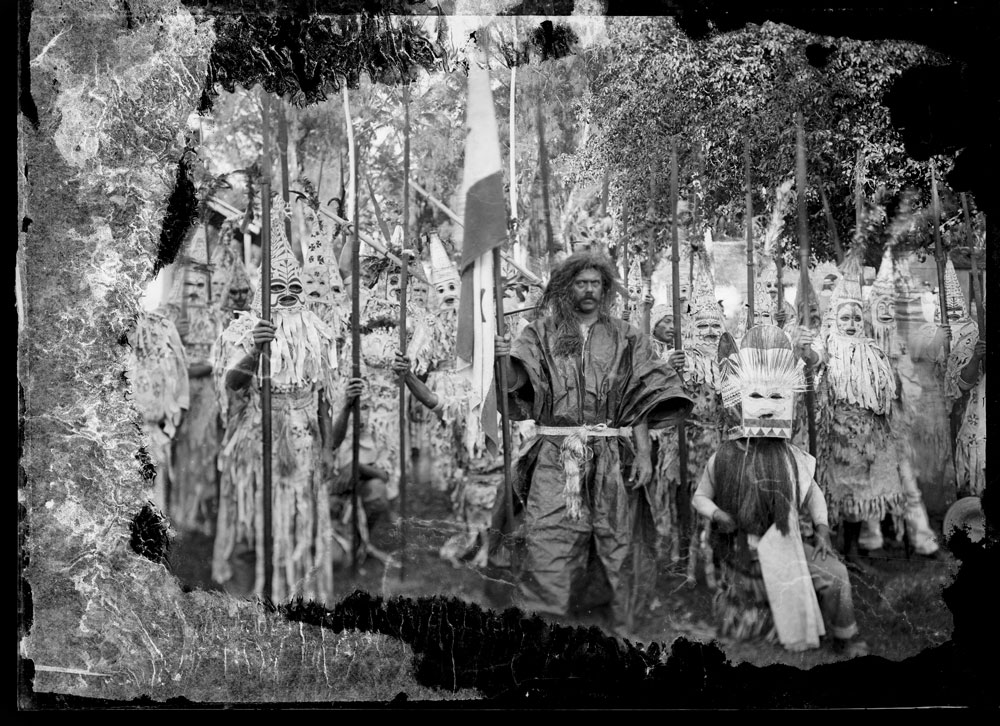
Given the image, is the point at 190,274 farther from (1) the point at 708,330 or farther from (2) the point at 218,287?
(1) the point at 708,330

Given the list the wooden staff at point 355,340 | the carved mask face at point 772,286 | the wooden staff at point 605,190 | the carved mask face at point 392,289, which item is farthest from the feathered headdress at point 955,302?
the wooden staff at point 355,340

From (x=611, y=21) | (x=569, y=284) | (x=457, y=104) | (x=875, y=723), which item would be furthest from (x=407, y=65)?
(x=875, y=723)

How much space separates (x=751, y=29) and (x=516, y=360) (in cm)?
186

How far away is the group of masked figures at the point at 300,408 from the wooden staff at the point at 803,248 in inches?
59.1

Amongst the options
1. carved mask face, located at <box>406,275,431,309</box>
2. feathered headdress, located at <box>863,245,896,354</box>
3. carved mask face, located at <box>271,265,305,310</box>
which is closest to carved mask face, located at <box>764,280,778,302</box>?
feathered headdress, located at <box>863,245,896,354</box>

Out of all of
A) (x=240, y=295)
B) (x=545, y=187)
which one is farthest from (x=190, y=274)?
(x=545, y=187)

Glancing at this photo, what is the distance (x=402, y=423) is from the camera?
173 inches

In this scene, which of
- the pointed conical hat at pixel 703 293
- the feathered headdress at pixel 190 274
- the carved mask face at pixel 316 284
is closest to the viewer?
the feathered headdress at pixel 190 274

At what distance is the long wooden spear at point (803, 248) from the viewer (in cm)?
448

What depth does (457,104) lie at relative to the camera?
4.42 meters

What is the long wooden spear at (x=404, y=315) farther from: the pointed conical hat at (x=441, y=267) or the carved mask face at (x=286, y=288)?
the carved mask face at (x=286, y=288)

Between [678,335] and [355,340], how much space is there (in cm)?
147

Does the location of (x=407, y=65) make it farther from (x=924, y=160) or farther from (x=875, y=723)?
(x=875, y=723)

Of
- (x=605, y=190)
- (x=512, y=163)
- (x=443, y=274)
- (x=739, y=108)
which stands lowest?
(x=443, y=274)
